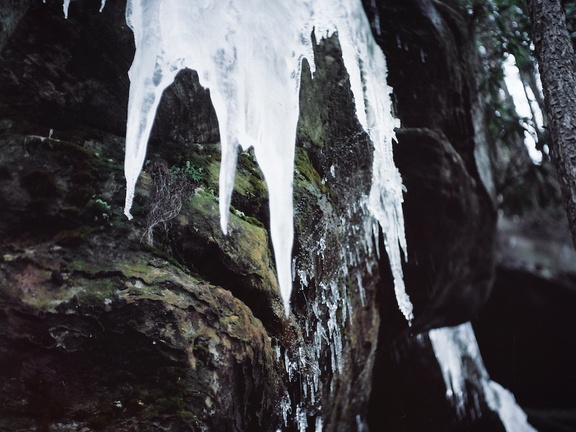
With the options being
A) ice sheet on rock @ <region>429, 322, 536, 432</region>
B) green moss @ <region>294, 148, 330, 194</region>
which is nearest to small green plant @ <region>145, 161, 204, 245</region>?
green moss @ <region>294, 148, 330, 194</region>

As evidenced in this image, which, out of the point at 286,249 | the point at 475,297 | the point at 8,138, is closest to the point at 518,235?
the point at 475,297

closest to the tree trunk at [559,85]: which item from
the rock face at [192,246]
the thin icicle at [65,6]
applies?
the rock face at [192,246]

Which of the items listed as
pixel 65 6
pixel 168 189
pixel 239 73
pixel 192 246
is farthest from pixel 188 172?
pixel 65 6

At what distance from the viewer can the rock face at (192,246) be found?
2.43 meters

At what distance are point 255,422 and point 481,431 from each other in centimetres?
472

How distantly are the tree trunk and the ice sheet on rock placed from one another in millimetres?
3872

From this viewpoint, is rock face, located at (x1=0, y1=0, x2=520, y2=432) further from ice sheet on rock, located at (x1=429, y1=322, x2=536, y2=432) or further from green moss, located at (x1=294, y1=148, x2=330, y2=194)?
ice sheet on rock, located at (x1=429, y1=322, x2=536, y2=432)

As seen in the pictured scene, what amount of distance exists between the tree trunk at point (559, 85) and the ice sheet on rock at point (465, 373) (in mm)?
3872

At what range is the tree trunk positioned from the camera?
9.67 ft

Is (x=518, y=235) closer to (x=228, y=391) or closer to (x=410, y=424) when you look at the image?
(x=410, y=424)

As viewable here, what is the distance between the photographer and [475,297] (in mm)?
6062

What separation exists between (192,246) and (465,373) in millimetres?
5332

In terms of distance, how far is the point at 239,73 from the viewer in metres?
3.41

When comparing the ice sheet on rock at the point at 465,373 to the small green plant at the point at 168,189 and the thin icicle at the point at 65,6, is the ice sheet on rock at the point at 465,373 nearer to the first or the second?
the small green plant at the point at 168,189
